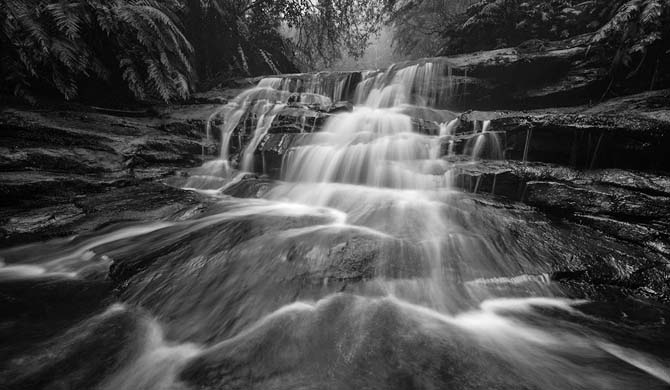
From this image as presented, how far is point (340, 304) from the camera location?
2.02 meters

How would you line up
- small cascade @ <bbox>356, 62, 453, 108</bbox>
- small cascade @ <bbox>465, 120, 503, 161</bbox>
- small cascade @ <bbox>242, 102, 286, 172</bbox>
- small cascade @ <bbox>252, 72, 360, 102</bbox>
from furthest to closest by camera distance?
small cascade @ <bbox>252, 72, 360, 102</bbox>, small cascade @ <bbox>356, 62, 453, 108</bbox>, small cascade @ <bbox>242, 102, 286, 172</bbox>, small cascade @ <bbox>465, 120, 503, 161</bbox>

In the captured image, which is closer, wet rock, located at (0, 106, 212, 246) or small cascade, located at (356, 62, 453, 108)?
wet rock, located at (0, 106, 212, 246)

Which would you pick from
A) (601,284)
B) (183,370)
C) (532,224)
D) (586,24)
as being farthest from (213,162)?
(586,24)

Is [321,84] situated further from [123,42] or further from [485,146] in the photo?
[485,146]

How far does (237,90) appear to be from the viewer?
873cm

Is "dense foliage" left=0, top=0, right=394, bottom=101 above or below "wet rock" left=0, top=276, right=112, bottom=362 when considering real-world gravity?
above

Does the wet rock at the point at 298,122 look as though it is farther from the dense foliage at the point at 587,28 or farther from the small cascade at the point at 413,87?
the dense foliage at the point at 587,28

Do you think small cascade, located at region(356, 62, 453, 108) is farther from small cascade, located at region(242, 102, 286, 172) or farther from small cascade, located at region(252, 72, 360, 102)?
small cascade, located at region(242, 102, 286, 172)

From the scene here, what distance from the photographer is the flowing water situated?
1479mm

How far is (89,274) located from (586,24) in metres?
10.9

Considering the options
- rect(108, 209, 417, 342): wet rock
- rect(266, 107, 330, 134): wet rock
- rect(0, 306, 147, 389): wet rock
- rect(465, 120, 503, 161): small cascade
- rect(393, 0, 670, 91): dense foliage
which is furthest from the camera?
rect(266, 107, 330, 134): wet rock

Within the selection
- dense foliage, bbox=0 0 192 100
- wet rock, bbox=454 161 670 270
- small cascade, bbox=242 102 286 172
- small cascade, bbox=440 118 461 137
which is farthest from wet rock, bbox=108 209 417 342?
dense foliage, bbox=0 0 192 100

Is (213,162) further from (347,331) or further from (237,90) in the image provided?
(347,331)

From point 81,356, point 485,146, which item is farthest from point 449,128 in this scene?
point 81,356
